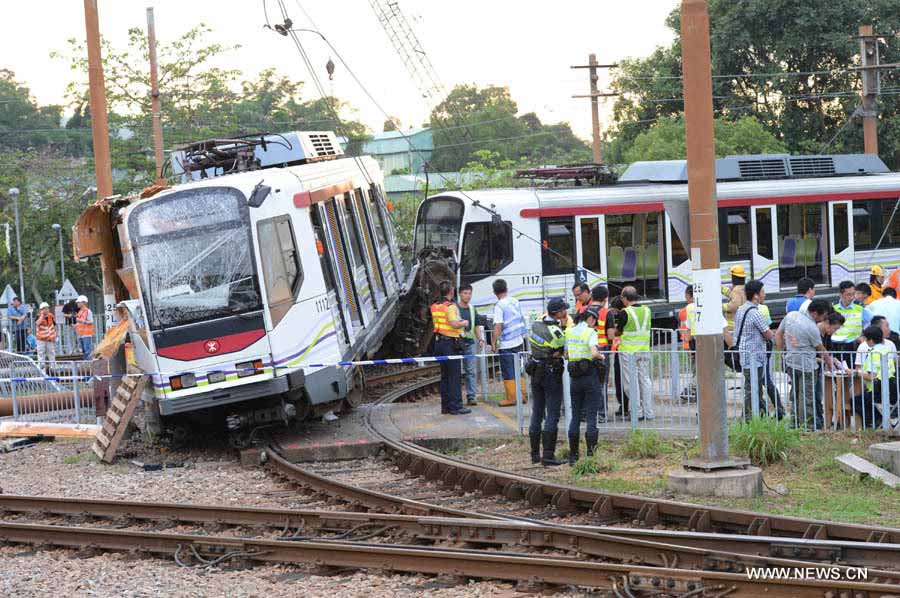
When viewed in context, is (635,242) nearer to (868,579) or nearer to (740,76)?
(868,579)

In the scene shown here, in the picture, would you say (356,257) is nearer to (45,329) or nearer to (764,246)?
(764,246)

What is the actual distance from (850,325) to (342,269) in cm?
663

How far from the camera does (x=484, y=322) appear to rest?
20031 mm

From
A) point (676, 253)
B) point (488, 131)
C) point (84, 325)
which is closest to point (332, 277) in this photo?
point (676, 253)

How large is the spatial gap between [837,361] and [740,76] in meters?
34.2

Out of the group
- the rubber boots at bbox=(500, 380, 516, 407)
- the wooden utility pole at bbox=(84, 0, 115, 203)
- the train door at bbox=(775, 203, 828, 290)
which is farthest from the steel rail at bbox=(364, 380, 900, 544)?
the train door at bbox=(775, 203, 828, 290)

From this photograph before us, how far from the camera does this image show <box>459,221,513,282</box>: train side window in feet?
73.3

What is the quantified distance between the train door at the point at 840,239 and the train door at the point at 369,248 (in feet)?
33.0

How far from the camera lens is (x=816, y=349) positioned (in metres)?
13.8

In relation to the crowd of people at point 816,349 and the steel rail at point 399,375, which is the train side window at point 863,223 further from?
the crowd of people at point 816,349

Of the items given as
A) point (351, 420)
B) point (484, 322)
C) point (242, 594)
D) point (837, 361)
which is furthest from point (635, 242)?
point (242, 594)

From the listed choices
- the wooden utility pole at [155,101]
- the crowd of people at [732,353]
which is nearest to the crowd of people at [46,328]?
the wooden utility pole at [155,101]

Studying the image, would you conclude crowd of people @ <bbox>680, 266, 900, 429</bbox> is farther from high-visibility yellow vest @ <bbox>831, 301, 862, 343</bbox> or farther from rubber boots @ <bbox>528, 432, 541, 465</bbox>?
rubber boots @ <bbox>528, 432, 541, 465</bbox>

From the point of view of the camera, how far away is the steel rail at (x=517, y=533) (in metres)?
8.34
